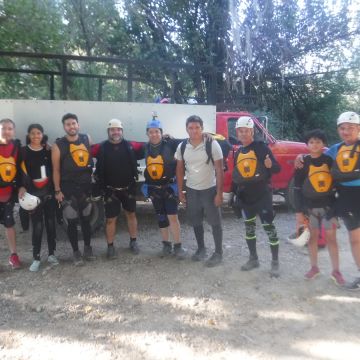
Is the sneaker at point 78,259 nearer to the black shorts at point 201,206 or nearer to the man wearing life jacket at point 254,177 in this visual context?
the black shorts at point 201,206

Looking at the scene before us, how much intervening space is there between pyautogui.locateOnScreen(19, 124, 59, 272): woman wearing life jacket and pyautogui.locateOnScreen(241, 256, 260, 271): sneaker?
2268mm

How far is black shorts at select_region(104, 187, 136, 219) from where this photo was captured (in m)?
4.66

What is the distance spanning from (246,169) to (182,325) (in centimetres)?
171

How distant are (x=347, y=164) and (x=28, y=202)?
10.7 ft

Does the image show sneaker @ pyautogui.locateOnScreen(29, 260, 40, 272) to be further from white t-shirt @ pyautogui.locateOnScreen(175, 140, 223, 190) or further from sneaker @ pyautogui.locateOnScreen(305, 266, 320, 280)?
sneaker @ pyautogui.locateOnScreen(305, 266, 320, 280)

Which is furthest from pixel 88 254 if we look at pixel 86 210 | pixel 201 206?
pixel 201 206

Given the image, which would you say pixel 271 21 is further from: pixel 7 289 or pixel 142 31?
pixel 7 289

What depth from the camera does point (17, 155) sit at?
166 inches

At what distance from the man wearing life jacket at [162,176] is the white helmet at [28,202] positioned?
1279 mm

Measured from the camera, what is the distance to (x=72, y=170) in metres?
4.34

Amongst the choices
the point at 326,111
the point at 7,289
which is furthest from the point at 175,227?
the point at 326,111

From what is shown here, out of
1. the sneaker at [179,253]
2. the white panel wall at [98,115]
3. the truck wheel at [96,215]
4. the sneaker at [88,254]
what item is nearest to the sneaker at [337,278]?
the sneaker at [179,253]

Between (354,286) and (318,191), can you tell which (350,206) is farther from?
(354,286)

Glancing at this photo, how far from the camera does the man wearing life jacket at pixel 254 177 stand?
405cm
